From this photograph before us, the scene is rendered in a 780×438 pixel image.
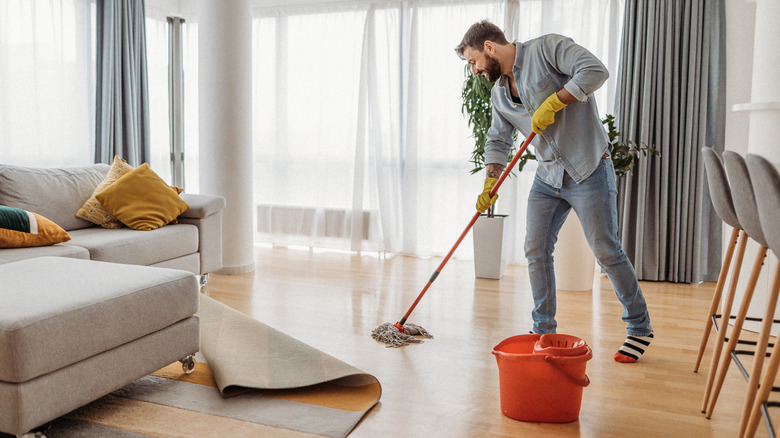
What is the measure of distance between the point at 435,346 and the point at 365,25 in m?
3.22

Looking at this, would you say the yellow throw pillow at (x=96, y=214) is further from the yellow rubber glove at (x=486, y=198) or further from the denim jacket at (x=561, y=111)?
the denim jacket at (x=561, y=111)

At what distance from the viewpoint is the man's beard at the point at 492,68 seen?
266cm

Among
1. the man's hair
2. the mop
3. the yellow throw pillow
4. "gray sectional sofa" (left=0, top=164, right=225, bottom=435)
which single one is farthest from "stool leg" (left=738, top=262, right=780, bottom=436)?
the yellow throw pillow

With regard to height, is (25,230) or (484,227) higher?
(25,230)

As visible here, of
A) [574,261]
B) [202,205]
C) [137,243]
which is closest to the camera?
[137,243]

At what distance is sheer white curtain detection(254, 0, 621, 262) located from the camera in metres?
4.89

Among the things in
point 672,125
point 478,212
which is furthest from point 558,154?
point 672,125

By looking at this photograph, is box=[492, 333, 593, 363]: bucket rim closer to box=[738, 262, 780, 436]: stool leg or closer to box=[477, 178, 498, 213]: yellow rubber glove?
box=[738, 262, 780, 436]: stool leg

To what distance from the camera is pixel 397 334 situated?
2.96 m

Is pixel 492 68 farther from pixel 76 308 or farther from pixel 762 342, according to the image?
pixel 76 308

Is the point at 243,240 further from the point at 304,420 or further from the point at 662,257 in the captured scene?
the point at 662,257

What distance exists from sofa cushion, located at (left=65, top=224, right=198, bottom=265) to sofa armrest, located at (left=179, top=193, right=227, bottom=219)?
0.28ft

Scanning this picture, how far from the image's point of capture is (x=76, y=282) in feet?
6.98

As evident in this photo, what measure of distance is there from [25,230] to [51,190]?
0.62 m
